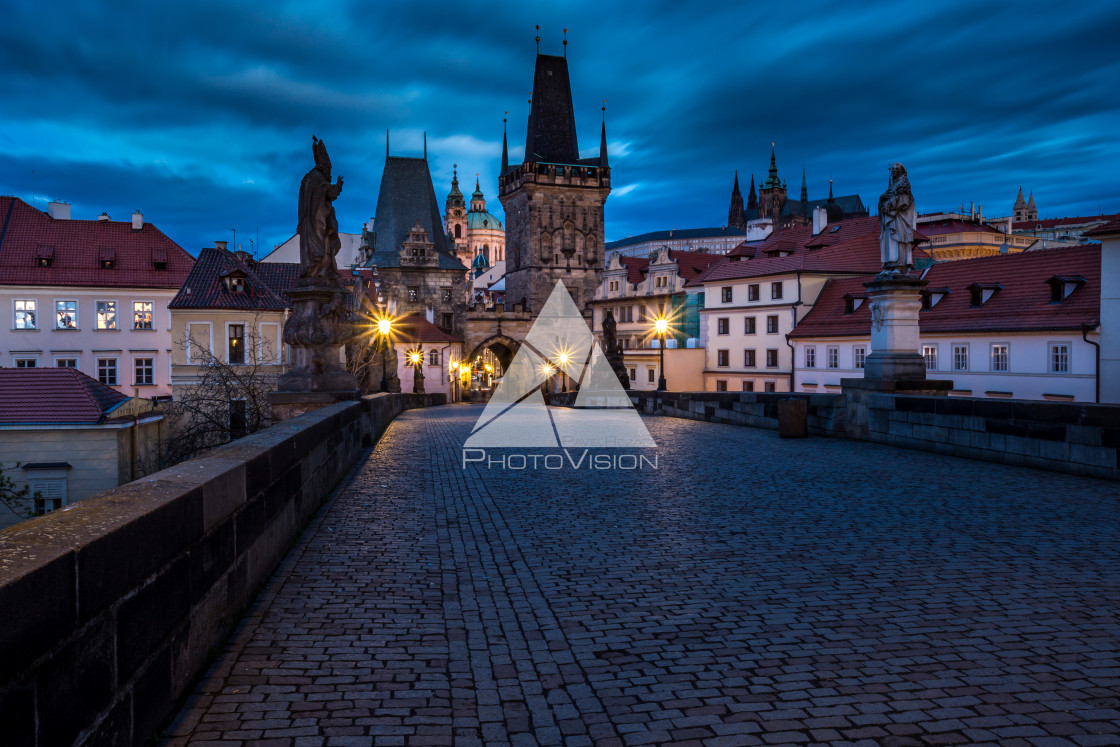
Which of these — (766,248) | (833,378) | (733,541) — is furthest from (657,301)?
(733,541)

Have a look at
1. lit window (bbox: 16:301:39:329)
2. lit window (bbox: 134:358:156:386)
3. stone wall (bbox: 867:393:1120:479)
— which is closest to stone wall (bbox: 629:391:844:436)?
stone wall (bbox: 867:393:1120:479)

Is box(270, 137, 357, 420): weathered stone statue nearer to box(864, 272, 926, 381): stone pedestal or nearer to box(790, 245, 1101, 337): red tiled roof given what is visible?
box(864, 272, 926, 381): stone pedestal

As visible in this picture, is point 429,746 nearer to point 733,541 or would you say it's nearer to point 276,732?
point 276,732

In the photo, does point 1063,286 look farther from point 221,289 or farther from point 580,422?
point 221,289

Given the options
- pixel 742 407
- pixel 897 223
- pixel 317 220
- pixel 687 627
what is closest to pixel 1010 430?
pixel 897 223

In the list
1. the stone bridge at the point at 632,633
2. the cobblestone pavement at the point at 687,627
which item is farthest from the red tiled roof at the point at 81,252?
the cobblestone pavement at the point at 687,627

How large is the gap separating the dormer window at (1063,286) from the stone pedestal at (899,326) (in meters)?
23.7

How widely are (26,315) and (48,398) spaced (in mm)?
23696

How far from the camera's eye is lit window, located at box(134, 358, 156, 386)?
4306cm

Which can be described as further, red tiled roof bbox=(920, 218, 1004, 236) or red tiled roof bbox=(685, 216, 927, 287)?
red tiled roof bbox=(920, 218, 1004, 236)

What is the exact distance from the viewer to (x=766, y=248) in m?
49.5

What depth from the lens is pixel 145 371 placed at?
4322cm

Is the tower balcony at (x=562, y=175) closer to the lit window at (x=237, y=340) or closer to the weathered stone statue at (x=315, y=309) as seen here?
the lit window at (x=237, y=340)

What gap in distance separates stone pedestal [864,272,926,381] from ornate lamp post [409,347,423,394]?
87.4 ft
